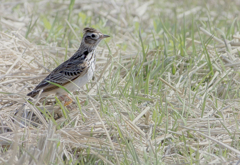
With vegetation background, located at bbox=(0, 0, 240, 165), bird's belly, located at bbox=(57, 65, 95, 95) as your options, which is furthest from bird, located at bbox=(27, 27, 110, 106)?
vegetation background, located at bbox=(0, 0, 240, 165)

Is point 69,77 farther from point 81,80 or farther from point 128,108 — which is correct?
point 128,108

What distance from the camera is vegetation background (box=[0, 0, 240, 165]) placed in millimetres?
3973

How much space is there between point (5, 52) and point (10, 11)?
12.0 feet

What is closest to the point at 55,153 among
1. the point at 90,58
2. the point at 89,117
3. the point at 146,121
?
the point at 89,117

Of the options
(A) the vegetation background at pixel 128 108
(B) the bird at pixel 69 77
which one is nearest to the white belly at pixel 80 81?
(B) the bird at pixel 69 77

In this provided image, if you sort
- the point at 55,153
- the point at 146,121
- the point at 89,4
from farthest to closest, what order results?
the point at 89,4 < the point at 146,121 < the point at 55,153

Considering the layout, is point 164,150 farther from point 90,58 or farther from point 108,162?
point 90,58

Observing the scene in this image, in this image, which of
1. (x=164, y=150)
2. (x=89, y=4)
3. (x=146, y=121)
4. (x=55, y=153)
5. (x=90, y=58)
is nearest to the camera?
(x=55, y=153)

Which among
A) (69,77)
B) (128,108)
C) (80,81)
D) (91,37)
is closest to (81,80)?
(80,81)

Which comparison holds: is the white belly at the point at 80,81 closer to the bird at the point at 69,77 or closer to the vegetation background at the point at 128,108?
the bird at the point at 69,77

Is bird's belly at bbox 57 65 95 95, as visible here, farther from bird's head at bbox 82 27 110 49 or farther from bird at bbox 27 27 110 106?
bird's head at bbox 82 27 110 49

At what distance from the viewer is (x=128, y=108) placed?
16.3ft

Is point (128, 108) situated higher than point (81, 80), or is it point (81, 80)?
point (81, 80)

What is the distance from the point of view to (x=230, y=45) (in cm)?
A: 651
